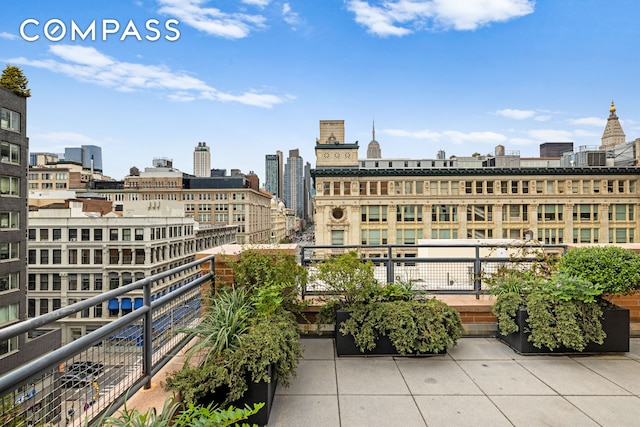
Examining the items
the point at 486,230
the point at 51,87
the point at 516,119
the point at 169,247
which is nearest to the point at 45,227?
the point at 169,247

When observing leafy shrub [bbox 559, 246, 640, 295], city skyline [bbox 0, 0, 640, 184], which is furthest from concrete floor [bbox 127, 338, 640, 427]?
city skyline [bbox 0, 0, 640, 184]

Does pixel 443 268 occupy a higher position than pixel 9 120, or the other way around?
pixel 9 120

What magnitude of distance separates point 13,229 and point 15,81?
1466 centimetres

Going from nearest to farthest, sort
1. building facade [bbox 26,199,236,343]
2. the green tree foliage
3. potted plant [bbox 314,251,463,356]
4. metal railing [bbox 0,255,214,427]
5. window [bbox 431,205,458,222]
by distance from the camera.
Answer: metal railing [bbox 0,255,214,427] < potted plant [bbox 314,251,463,356] < the green tree foliage < building facade [bbox 26,199,236,343] < window [bbox 431,205,458,222]

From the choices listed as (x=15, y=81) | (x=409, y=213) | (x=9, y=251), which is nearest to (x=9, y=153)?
(x=15, y=81)

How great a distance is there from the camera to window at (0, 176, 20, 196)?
1252 inches

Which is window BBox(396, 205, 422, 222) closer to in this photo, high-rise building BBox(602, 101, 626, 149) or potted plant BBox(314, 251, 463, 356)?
high-rise building BBox(602, 101, 626, 149)

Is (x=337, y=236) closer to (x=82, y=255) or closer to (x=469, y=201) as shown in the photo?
(x=469, y=201)

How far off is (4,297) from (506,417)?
4148 cm

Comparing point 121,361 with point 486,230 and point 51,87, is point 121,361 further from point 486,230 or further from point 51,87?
point 51,87

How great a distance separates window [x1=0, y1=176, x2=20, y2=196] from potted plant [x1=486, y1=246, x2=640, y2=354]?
41529 mm

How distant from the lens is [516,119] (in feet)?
309

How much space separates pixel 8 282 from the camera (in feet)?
105

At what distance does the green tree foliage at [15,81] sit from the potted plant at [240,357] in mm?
42975
